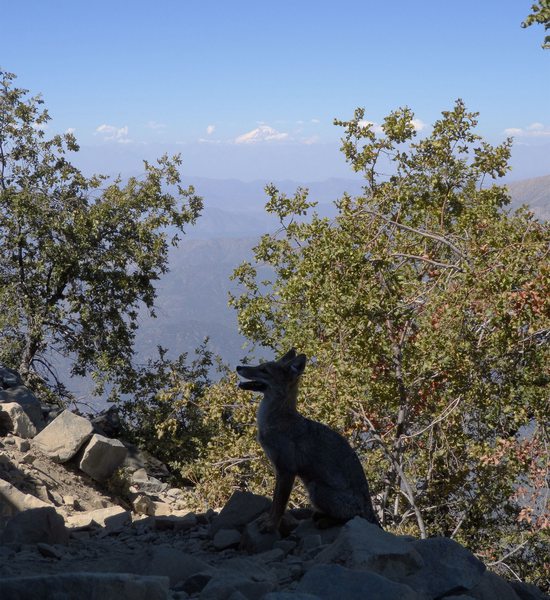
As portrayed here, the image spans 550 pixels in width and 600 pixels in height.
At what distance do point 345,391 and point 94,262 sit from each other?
38.3 feet

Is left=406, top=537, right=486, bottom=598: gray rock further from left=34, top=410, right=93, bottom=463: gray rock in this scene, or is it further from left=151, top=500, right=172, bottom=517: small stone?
left=34, top=410, right=93, bottom=463: gray rock

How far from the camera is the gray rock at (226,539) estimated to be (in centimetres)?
751

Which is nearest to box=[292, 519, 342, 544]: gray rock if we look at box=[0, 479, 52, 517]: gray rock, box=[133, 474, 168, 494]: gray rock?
box=[0, 479, 52, 517]: gray rock

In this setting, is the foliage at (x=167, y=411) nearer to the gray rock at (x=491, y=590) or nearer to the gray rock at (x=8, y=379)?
the gray rock at (x=8, y=379)

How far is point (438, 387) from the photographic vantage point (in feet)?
41.7

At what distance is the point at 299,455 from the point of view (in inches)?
289

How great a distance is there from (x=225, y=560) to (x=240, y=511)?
78cm

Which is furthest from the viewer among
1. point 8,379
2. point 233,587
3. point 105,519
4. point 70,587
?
point 8,379

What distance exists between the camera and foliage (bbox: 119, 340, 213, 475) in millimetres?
18766

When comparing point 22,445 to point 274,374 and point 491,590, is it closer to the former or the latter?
point 274,374

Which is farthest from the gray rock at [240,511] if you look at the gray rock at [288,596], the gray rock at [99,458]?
the gray rock at [99,458]

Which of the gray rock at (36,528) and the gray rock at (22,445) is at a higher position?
the gray rock at (36,528)

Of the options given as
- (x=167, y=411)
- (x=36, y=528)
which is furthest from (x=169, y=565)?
(x=167, y=411)

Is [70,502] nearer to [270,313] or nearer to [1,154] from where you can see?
[270,313]
